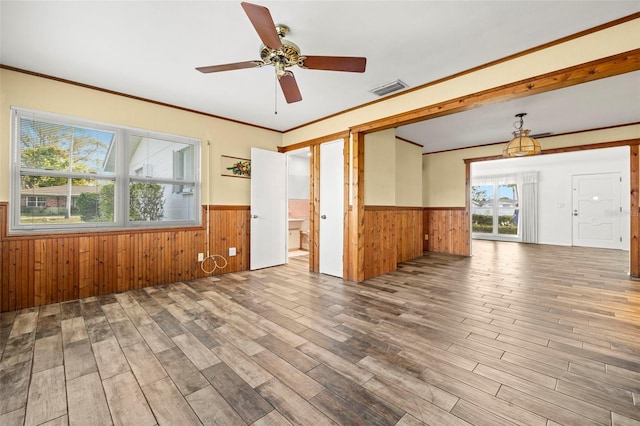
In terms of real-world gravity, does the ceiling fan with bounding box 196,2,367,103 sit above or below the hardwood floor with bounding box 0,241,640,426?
above

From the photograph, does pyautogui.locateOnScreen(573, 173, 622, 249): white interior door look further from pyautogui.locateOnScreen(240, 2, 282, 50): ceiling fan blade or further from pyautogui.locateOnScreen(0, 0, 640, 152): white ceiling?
pyautogui.locateOnScreen(240, 2, 282, 50): ceiling fan blade

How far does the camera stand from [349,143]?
13.9 ft

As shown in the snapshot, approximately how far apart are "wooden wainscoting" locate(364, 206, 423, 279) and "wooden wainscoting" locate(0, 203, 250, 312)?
2293 mm

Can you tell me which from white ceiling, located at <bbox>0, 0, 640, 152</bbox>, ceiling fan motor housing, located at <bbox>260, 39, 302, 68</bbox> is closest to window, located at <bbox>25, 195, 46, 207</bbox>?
white ceiling, located at <bbox>0, 0, 640, 152</bbox>

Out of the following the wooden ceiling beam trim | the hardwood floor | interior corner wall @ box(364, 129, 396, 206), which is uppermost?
the wooden ceiling beam trim

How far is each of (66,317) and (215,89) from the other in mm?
2979

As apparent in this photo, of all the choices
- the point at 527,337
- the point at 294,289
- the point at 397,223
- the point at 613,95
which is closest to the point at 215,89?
the point at 294,289

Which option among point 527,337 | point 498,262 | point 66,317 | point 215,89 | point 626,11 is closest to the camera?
point 626,11

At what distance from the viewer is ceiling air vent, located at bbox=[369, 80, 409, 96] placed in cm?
322

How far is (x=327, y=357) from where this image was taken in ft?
6.64

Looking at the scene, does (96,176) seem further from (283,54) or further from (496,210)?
(496,210)

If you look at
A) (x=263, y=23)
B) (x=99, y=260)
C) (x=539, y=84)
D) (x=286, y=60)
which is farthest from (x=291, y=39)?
(x=99, y=260)

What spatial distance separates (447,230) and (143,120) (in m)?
6.57

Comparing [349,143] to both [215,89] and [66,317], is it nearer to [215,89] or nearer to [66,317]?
[215,89]
